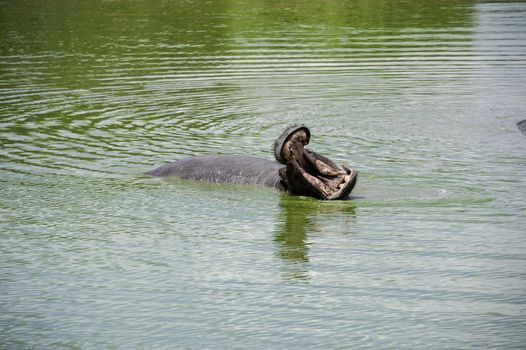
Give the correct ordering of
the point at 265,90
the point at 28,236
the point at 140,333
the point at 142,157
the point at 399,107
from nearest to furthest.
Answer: the point at 140,333 → the point at 28,236 → the point at 142,157 → the point at 399,107 → the point at 265,90

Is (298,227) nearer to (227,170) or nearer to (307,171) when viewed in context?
(307,171)

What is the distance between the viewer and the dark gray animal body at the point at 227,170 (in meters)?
11.3

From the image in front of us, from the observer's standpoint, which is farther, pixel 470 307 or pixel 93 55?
pixel 93 55

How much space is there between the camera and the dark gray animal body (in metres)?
11.3

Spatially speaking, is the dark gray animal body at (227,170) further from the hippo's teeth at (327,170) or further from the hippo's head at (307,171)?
the hippo's teeth at (327,170)

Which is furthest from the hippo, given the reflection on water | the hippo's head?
the reflection on water

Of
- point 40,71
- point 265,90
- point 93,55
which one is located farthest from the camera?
→ point 93,55

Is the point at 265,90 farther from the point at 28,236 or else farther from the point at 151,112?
the point at 28,236

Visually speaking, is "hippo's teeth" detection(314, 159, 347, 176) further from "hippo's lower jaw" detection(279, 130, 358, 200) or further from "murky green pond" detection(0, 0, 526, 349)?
"murky green pond" detection(0, 0, 526, 349)

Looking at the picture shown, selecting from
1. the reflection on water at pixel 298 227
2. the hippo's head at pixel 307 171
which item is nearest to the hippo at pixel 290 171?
the hippo's head at pixel 307 171

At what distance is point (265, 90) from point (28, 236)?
31.2 ft

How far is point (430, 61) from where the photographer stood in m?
22.2

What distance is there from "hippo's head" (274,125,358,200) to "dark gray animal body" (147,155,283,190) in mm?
443

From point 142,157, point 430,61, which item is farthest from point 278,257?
point 430,61
